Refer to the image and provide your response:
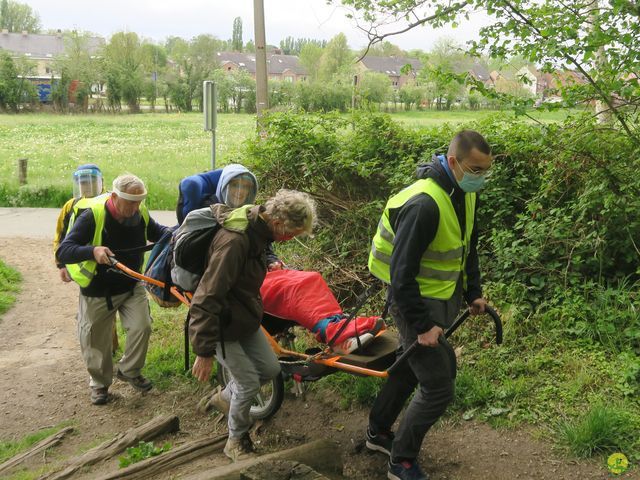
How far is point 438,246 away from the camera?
364 centimetres

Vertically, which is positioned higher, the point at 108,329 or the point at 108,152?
the point at 108,152

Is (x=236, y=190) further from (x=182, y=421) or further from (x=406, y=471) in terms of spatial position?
(x=406, y=471)

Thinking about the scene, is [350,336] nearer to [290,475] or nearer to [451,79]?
[290,475]

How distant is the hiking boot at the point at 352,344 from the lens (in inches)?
175

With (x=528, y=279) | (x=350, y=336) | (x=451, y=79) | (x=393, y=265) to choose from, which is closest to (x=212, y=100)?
(x=451, y=79)

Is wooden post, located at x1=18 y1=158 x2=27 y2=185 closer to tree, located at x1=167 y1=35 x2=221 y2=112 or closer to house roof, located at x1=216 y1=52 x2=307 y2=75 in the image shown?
tree, located at x1=167 y1=35 x2=221 y2=112

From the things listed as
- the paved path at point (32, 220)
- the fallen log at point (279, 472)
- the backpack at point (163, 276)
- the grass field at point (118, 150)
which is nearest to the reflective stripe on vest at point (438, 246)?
the fallen log at point (279, 472)

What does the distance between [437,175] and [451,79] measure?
2791 millimetres

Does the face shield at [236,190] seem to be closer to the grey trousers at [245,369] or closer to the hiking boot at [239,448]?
the grey trousers at [245,369]

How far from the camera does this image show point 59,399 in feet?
19.8

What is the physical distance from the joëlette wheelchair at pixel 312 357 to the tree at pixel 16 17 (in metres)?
147

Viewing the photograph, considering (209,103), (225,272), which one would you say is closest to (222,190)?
(225,272)

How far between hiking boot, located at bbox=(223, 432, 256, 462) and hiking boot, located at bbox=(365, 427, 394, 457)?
0.77 m

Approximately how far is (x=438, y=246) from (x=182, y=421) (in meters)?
2.88
